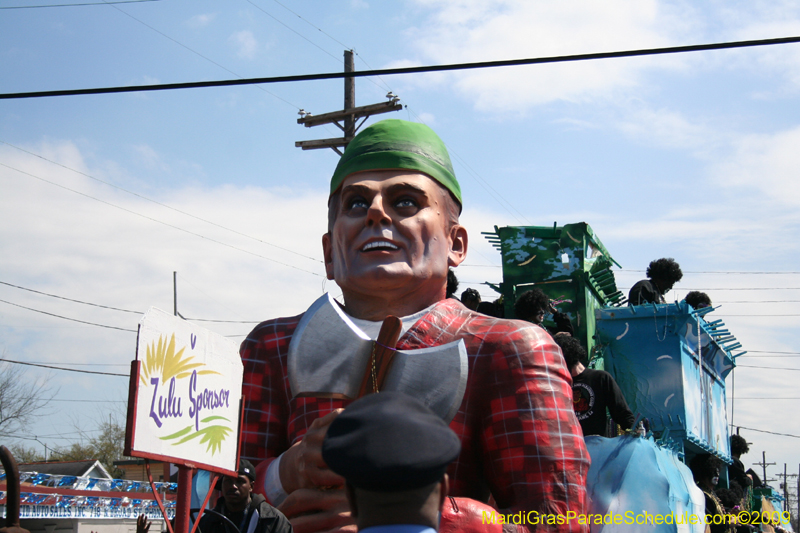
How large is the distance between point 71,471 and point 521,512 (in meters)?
20.2

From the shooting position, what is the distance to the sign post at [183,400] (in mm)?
2328

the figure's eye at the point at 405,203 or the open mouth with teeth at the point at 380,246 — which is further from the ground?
the figure's eye at the point at 405,203

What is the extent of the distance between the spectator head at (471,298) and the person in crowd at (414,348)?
Answer: 9.39ft

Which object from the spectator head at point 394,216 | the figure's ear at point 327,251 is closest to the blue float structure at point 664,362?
the spectator head at point 394,216

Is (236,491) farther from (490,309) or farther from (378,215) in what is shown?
(490,309)

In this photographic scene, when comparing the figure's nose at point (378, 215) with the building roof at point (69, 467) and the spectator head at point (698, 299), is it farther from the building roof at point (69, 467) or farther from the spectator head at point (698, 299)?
the building roof at point (69, 467)

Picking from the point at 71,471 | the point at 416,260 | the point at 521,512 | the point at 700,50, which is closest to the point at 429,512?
the point at 521,512

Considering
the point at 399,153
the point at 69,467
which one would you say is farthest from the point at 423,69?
the point at 69,467

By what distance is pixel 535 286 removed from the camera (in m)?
6.15

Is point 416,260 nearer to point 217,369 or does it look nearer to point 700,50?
point 217,369

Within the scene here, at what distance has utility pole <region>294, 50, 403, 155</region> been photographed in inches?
502

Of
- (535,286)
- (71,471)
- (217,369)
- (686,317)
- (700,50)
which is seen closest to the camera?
(217,369)

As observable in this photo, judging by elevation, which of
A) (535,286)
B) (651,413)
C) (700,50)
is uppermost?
(700,50)

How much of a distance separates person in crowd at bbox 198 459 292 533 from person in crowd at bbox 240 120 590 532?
0.25 m
